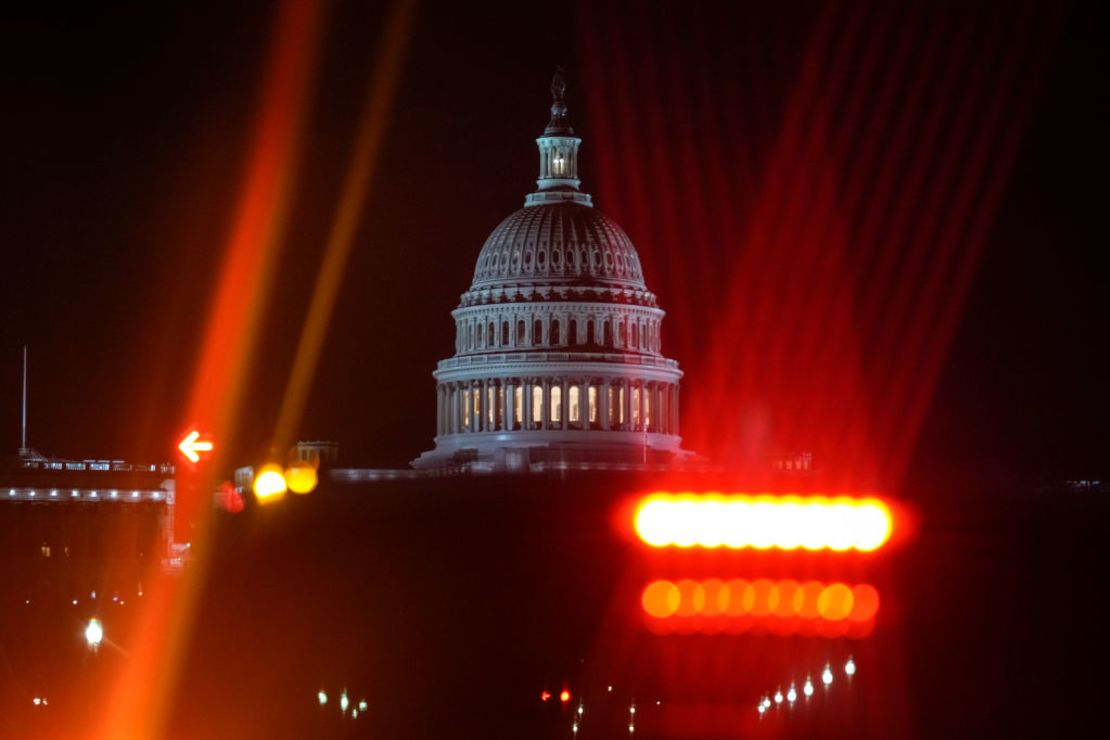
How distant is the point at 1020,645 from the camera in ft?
64.6

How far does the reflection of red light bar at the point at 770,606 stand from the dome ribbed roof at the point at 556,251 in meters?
150

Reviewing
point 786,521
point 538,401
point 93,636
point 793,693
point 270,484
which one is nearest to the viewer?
point 786,521

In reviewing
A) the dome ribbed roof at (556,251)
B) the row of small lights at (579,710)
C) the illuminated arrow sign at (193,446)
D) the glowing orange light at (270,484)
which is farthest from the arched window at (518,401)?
the glowing orange light at (270,484)

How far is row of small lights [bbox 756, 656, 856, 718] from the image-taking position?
3975cm

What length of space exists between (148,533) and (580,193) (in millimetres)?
39370

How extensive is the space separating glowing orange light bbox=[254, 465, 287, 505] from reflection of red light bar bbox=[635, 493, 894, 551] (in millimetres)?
8755

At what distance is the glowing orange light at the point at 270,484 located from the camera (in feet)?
76.9

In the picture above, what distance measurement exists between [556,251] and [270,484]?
5655 inches

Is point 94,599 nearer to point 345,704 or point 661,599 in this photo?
point 345,704

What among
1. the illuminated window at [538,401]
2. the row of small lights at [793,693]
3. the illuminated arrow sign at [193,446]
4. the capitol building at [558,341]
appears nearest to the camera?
the row of small lights at [793,693]

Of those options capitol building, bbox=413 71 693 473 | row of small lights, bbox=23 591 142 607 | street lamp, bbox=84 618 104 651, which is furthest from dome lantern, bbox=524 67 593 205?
street lamp, bbox=84 618 104 651

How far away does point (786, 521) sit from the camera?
50.2 ft

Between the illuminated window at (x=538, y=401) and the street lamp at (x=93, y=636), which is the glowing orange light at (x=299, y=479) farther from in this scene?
the illuminated window at (x=538, y=401)

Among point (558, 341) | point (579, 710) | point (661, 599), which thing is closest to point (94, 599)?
point (579, 710)
